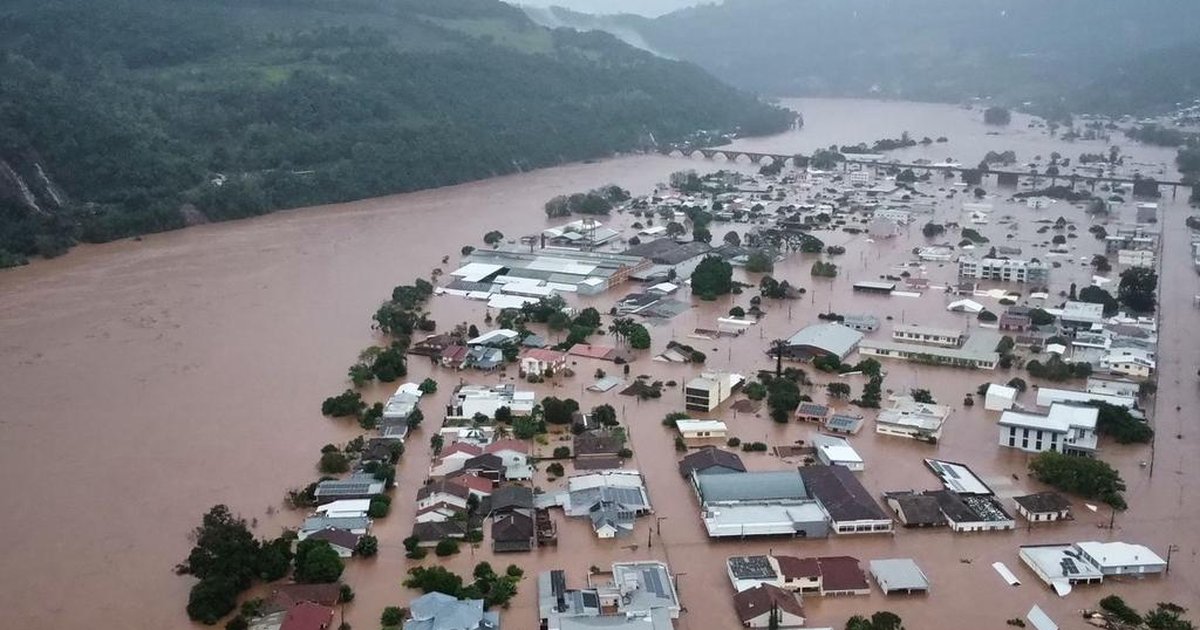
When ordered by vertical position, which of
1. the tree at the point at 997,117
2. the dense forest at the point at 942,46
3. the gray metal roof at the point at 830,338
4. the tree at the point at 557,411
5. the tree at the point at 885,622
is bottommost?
the tree at the point at 885,622

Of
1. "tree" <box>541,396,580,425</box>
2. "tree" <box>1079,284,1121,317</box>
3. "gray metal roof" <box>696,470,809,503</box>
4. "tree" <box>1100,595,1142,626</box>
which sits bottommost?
"tree" <box>1100,595,1142,626</box>

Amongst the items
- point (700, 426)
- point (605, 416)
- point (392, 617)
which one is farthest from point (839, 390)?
point (392, 617)

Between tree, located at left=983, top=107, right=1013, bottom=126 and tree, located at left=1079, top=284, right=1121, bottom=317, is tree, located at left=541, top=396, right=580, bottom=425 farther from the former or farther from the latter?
tree, located at left=983, top=107, right=1013, bottom=126

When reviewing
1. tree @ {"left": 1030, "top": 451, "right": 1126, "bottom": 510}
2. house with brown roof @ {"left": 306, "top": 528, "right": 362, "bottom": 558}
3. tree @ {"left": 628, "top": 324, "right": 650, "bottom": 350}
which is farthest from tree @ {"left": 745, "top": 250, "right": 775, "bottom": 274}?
house with brown roof @ {"left": 306, "top": 528, "right": 362, "bottom": 558}

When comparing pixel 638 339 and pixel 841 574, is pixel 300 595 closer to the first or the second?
pixel 841 574

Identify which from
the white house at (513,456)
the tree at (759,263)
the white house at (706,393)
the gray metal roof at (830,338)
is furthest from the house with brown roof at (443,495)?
the tree at (759,263)

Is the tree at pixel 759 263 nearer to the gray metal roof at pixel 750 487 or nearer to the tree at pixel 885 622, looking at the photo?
the gray metal roof at pixel 750 487

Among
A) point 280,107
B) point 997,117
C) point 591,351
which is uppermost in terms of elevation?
point 280,107
